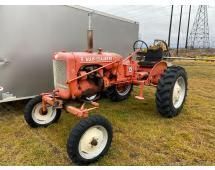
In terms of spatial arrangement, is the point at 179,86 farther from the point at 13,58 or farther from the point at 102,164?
the point at 13,58

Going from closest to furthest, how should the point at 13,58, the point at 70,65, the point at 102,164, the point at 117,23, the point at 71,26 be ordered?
the point at 102,164 → the point at 70,65 → the point at 13,58 → the point at 71,26 → the point at 117,23

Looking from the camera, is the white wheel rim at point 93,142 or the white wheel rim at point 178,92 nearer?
the white wheel rim at point 93,142

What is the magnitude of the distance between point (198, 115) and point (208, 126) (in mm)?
643

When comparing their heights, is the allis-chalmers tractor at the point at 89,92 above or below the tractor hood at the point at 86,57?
below

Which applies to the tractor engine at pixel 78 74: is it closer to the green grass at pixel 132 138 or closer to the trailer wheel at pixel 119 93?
the green grass at pixel 132 138

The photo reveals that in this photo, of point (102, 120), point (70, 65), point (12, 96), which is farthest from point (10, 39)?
point (102, 120)

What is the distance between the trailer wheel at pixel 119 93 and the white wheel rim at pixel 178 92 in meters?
1.34

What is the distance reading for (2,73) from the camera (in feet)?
15.8

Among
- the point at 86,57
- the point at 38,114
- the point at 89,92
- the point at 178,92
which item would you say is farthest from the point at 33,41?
the point at 178,92

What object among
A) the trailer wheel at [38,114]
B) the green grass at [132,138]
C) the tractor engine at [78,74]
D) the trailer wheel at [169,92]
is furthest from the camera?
the trailer wheel at [169,92]

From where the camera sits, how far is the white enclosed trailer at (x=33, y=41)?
4785 mm

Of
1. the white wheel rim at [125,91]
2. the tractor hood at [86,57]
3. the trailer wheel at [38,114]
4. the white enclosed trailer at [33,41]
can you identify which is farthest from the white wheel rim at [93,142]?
the white wheel rim at [125,91]

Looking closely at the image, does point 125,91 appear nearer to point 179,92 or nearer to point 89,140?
point 179,92

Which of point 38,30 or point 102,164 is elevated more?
point 38,30
